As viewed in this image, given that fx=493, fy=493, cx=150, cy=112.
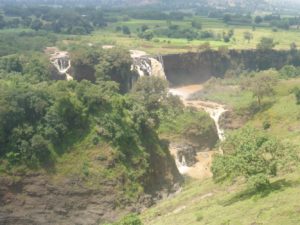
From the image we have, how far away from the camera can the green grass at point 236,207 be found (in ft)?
80.6

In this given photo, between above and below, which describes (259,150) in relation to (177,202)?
above

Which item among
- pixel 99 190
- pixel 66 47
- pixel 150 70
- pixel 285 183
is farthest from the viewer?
pixel 66 47

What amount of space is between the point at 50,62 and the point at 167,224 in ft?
160

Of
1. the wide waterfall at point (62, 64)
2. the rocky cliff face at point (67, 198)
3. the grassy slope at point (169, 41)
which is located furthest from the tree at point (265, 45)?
the rocky cliff face at point (67, 198)

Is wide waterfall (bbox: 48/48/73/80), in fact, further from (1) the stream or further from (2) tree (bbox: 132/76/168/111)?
(1) the stream

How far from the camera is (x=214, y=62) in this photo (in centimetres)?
9656

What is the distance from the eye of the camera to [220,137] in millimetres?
66000

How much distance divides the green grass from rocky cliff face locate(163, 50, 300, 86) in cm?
5362

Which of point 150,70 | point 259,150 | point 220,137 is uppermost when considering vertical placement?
point 259,150

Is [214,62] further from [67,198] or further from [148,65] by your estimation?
[67,198]

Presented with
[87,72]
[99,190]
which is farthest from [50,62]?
[99,190]

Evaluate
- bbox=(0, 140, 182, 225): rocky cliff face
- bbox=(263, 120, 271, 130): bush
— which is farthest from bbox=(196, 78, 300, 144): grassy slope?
bbox=(0, 140, 182, 225): rocky cliff face

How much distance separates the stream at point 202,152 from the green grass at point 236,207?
17.6 meters

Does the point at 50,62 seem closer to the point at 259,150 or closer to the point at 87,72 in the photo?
the point at 87,72
